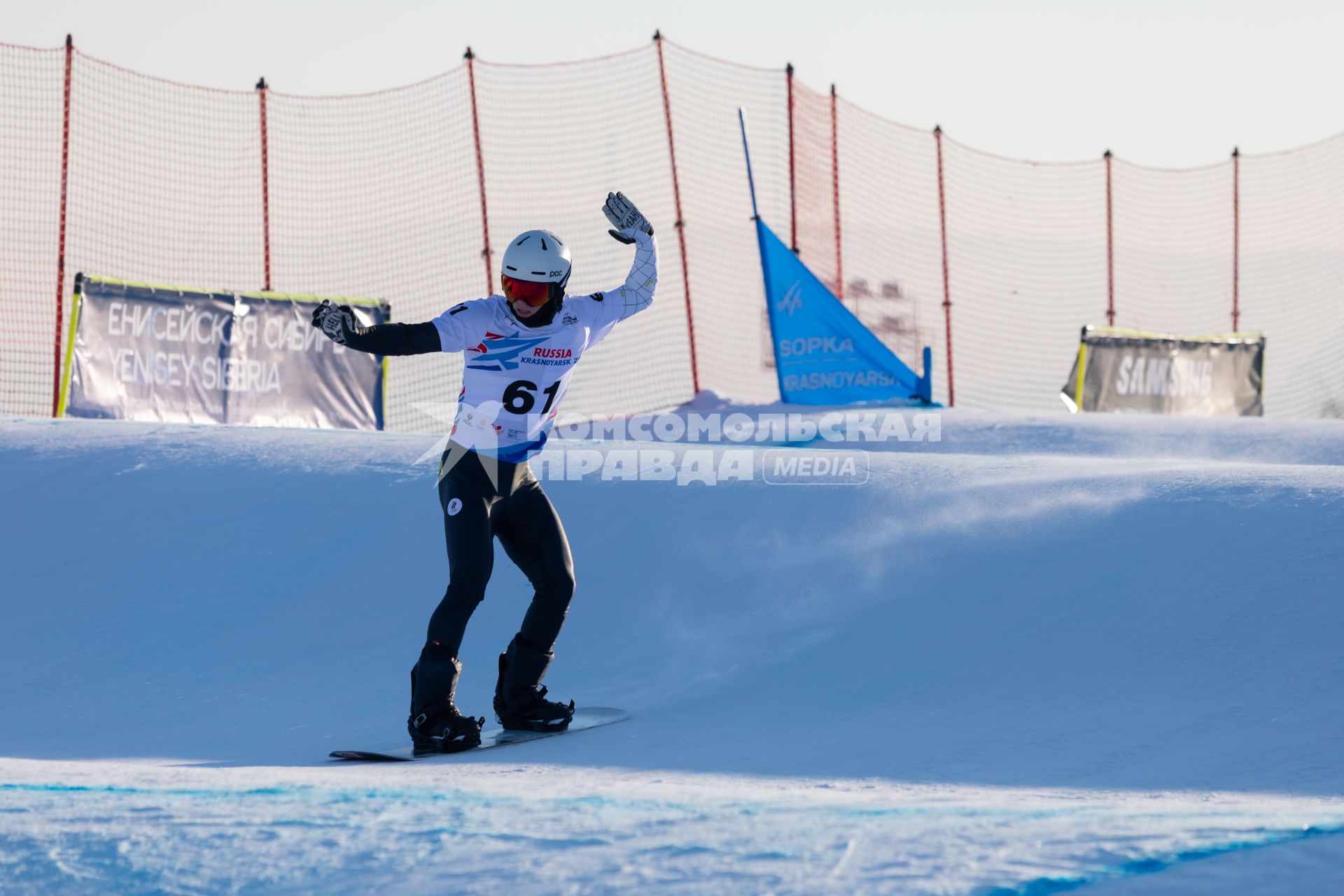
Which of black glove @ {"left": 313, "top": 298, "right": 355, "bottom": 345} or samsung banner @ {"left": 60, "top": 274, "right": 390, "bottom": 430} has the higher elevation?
samsung banner @ {"left": 60, "top": 274, "right": 390, "bottom": 430}

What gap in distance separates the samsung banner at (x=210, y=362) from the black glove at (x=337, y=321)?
23.4 ft

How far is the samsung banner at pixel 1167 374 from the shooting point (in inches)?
619

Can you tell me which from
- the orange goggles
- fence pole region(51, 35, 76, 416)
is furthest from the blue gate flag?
the orange goggles

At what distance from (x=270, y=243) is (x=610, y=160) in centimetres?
393

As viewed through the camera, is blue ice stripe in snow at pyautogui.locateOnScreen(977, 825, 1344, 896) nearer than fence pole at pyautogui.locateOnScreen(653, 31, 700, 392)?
Yes

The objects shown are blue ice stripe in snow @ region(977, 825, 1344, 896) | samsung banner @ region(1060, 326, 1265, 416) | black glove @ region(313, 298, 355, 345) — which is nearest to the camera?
blue ice stripe in snow @ region(977, 825, 1344, 896)

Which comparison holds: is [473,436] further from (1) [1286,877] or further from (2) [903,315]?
(2) [903,315]

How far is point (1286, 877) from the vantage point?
2.31 m

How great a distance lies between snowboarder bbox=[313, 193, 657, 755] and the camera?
169 inches

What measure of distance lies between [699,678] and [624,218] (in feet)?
Answer: 5.88

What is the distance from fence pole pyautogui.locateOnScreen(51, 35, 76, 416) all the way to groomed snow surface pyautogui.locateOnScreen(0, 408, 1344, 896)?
276 cm

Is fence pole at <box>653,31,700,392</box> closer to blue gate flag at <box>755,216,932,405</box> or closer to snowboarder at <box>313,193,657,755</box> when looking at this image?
blue gate flag at <box>755,216,932,405</box>

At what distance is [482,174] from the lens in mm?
13570

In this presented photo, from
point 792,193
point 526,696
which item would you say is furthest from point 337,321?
point 792,193
